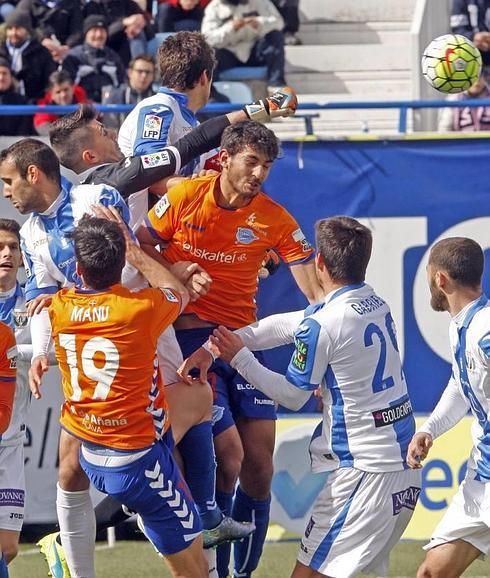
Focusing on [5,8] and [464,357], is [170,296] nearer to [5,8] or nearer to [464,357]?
[464,357]

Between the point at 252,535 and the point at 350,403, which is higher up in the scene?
the point at 350,403

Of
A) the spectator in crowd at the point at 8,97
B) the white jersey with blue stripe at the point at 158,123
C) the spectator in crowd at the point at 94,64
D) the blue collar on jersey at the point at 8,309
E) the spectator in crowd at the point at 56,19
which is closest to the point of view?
the white jersey with blue stripe at the point at 158,123

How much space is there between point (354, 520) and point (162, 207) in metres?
1.84

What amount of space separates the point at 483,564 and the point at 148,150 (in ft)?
11.1

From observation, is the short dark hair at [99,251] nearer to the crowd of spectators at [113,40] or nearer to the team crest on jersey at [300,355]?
the team crest on jersey at [300,355]

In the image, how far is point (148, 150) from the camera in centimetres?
640

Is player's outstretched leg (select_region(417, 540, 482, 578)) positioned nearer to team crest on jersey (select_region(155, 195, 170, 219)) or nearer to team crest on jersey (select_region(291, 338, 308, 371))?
team crest on jersey (select_region(291, 338, 308, 371))

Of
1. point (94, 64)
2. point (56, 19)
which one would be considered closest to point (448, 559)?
point (94, 64)

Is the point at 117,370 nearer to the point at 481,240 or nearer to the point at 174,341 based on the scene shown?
the point at 174,341

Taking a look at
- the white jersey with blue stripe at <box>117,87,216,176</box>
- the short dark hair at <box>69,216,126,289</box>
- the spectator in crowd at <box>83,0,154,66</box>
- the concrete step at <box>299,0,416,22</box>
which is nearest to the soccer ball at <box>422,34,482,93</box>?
the white jersey with blue stripe at <box>117,87,216,176</box>

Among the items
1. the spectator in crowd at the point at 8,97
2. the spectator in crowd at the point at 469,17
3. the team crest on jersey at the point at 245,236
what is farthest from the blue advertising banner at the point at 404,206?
the spectator in crowd at the point at 469,17

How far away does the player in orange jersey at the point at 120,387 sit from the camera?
5.41 m

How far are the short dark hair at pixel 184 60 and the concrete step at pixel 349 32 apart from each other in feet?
23.6

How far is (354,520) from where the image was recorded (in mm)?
5707
